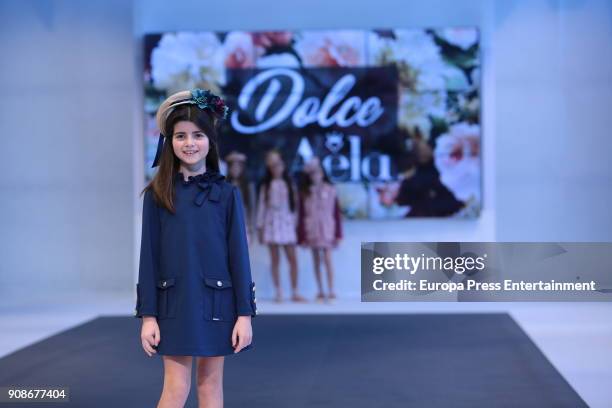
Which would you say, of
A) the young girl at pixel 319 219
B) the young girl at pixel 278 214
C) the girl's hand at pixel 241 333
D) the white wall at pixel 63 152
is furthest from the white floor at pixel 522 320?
the girl's hand at pixel 241 333

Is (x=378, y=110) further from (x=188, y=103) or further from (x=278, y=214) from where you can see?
(x=188, y=103)

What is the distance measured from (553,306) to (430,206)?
5.75ft

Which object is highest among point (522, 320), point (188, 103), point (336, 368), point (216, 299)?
point (188, 103)

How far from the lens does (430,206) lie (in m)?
10.7

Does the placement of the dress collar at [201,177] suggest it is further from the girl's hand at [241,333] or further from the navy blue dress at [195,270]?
the girl's hand at [241,333]

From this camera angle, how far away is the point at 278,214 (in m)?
10.0

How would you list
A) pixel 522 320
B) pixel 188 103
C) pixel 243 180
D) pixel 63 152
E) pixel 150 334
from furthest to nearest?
1. pixel 63 152
2. pixel 243 180
3. pixel 522 320
4. pixel 188 103
5. pixel 150 334

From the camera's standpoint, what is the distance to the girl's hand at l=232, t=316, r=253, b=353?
3037mm

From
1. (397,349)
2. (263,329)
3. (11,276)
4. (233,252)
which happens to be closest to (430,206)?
(263,329)

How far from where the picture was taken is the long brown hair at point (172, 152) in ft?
10.0

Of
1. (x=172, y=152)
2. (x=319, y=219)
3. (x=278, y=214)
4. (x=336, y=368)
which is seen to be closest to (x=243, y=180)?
(x=278, y=214)

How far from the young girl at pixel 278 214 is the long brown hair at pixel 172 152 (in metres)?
6.83

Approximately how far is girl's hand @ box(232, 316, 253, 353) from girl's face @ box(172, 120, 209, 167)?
0.52m

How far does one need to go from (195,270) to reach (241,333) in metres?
0.24
